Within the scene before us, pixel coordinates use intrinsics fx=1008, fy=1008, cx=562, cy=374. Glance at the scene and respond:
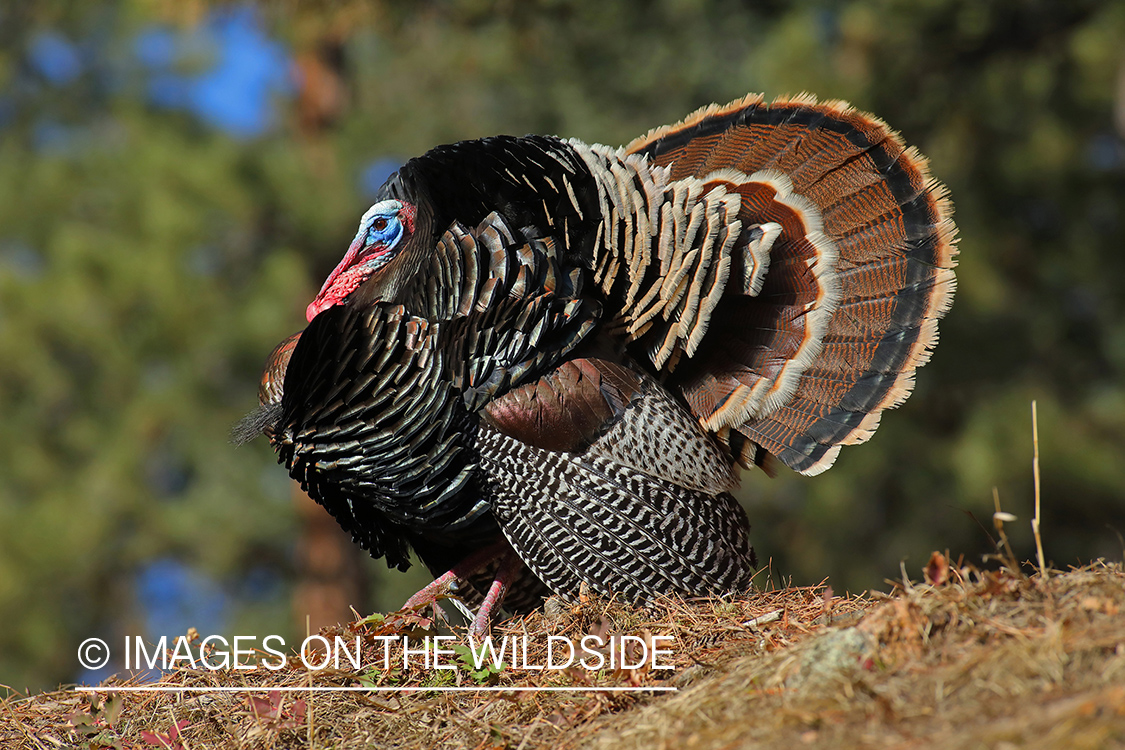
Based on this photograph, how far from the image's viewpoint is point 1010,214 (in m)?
11.4

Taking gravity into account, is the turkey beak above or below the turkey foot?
above

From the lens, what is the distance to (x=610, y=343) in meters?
4.14

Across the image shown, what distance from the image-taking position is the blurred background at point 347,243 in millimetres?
9242

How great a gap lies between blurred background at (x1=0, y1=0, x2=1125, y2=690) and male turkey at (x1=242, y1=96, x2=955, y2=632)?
486cm

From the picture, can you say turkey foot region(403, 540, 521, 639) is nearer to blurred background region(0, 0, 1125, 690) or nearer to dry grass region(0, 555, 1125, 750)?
dry grass region(0, 555, 1125, 750)

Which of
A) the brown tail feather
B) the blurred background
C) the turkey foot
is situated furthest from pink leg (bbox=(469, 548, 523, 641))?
the blurred background

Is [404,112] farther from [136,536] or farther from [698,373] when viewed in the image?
[698,373]

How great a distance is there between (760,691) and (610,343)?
1.83m

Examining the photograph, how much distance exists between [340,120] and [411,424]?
7.41 meters

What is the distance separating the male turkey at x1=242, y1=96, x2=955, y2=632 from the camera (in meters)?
3.80

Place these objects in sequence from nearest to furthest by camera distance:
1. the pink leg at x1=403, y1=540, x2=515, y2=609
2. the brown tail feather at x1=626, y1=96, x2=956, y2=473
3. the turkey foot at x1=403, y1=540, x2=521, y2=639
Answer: the brown tail feather at x1=626, y1=96, x2=956, y2=473
the turkey foot at x1=403, y1=540, x2=521, y2=639
the pink leg at x1=403, y1=540, x2=515, y2=609

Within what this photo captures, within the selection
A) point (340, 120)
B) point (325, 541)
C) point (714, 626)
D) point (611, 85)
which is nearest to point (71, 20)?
point (340, 120)

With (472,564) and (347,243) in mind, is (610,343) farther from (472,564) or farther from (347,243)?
(347,243)

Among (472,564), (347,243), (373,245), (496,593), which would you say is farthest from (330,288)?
(347,243)
